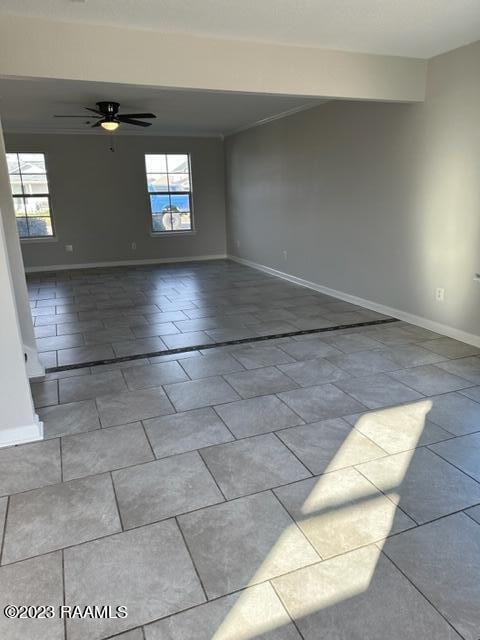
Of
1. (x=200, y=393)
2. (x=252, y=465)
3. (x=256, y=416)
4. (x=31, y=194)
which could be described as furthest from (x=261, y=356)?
(x=31, y=194)

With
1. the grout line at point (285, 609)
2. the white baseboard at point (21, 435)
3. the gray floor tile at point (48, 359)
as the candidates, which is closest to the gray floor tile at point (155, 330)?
the gray floor tile at point (48, 359)

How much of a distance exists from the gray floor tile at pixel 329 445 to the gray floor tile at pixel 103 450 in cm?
79

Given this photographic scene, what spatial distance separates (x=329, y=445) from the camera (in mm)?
2373

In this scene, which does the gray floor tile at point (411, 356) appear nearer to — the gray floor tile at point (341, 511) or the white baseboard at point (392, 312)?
the white baseboard at point (392, 312)

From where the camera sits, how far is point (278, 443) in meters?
2.40

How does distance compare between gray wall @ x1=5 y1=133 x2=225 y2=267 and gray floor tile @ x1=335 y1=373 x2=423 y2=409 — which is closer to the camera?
gray floor tile @ x1=335 y1=373 x2=423 y2=409

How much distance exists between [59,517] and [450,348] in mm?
3231

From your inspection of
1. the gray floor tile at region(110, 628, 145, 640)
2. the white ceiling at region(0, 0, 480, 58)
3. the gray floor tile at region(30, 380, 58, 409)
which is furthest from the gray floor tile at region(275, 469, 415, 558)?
the white ceiling at region(0, 0, 480, 58)

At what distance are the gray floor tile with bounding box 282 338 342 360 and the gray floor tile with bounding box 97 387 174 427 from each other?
1.22 metres

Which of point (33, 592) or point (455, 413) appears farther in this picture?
point (455, 413)

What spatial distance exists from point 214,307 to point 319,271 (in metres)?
1.58

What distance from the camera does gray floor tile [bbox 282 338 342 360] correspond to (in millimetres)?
3660

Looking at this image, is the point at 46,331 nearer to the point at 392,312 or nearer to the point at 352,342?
the point at 352,342

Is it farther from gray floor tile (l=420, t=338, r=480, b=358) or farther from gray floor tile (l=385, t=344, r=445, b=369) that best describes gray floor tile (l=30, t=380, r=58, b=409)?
gray floor tile (l=420, t=338, r=480, b=358)
